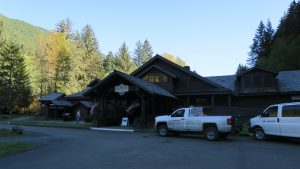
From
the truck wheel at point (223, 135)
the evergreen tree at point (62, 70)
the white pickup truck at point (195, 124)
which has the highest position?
the evergreen tree at point (62, 70)

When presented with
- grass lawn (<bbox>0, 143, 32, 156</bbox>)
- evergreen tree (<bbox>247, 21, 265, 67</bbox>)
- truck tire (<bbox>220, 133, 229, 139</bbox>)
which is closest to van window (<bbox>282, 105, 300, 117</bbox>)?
truck tire (<bbox>220, 133, 229, 139</bbox>)

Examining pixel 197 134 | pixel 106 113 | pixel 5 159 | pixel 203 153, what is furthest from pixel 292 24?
pixel 5 159

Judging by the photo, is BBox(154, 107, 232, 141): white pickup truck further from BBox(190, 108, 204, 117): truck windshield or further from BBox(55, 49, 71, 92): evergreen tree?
BBox(55, 49, 71, 92): evergreen tree

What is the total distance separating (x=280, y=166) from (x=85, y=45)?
279 ft

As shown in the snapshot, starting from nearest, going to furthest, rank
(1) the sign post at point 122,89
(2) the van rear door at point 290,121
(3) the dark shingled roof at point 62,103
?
1. (2) the van rear door at point 290,121
2. (1) the sign post at point 122,89
3. (3) the dark shingled roof at point 62,103

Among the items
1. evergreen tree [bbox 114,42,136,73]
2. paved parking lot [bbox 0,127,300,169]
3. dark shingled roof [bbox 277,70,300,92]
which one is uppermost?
evergreen tree [bbox 114,42,136,73]

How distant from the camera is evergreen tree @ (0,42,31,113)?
6356 cm

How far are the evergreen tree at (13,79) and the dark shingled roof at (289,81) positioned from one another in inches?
1797

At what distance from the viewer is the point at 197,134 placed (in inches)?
974

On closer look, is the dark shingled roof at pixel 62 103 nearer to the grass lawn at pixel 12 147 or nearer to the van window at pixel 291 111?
the grass lawn at pixel 12 147

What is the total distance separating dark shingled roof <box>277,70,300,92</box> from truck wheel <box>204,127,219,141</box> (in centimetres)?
1552

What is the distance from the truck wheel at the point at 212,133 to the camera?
827 inches

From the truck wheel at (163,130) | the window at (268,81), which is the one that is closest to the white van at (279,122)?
the truck wheel at (163,130)

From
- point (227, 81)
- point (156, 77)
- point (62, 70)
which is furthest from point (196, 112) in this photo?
point (62, 70)
